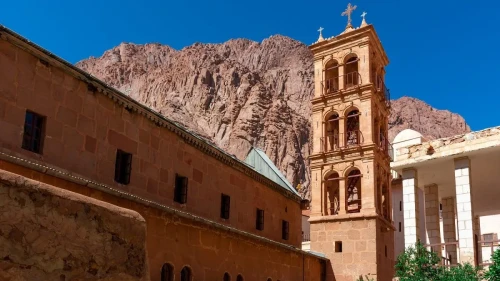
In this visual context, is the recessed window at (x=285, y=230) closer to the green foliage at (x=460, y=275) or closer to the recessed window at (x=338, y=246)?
the recessed window at (x=338, y=246)

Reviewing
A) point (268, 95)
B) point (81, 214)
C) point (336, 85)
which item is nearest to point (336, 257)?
point (336, 85)

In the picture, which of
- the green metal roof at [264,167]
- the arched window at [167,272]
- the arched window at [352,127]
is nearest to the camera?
the arched window at [167,272]

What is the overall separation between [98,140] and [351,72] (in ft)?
56.2

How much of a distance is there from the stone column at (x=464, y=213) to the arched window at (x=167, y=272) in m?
8.97

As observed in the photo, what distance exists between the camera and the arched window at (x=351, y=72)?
26828 millimetres

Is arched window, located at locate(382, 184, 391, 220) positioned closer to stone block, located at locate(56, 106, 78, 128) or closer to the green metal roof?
the green metal roof

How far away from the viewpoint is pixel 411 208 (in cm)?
1744

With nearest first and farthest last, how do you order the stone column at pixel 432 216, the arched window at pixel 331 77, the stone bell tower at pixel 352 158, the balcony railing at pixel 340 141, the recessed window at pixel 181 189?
the recessed window at pixel 181 189
the stone column at pixel 432 216
the stone bell tower at pixel 352 158
the balcony railing at pixel 340 141
the arched window at pixel 331 77

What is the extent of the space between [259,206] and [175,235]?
7.61 m

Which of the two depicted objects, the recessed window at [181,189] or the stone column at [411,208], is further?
the stone column at [411,208]

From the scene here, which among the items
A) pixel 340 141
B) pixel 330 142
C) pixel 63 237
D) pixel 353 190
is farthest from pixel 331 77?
pixel 63 237

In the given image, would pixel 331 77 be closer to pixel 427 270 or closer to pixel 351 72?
pixel 351 72

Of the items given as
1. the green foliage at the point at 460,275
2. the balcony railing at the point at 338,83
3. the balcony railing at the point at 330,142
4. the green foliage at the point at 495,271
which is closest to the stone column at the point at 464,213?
the green foliage at the point at 460,275

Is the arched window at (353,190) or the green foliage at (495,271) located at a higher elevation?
the arched window at (353,190)
